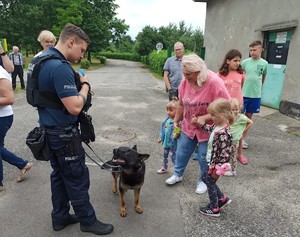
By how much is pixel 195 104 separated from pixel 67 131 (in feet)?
5.36

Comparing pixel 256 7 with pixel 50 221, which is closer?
pixel 50 221

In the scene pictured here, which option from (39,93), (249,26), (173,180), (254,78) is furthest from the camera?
(249,26)

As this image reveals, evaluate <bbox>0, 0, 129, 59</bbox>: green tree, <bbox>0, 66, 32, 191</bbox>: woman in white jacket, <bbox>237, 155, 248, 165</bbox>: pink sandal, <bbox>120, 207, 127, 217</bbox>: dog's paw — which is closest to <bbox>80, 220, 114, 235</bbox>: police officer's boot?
<bbox>120, 207, 127, 217</bbox>: dog's paw

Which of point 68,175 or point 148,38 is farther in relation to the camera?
point 148,38

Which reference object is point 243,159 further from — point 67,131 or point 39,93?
point 39,93

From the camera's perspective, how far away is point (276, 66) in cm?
884

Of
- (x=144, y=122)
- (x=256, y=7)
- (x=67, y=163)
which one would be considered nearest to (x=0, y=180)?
(x=67, y=163)

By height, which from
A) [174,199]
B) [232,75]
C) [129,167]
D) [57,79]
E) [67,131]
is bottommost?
[174,199]

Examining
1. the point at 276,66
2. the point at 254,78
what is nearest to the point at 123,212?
the point at 254,78

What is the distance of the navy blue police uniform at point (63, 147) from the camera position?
2.10 metres

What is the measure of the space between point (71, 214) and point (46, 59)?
6.04 feet

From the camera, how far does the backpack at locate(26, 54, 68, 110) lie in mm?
2150

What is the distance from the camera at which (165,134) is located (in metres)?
4.09

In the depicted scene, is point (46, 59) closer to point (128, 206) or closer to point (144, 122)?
point (128, 206)
